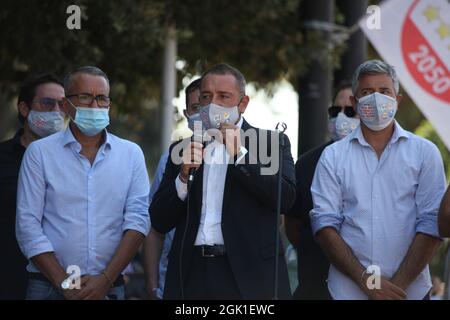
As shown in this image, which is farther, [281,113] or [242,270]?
[281,113]

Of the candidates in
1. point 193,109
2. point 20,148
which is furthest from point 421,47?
point 20,148

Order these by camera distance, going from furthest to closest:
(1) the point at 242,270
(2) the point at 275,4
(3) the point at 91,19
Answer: (2) the point at 275,4, (3) the point at 91,19, (1) the point at 242,270

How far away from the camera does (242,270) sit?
5789 mm

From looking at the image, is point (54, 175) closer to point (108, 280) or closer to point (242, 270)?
point (108, 280)

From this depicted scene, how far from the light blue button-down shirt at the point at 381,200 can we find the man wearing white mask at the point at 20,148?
6.46 ft

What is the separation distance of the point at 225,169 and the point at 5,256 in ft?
6.00

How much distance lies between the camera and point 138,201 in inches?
254

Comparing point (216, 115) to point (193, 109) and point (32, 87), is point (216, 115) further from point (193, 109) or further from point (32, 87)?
point (32, 87)

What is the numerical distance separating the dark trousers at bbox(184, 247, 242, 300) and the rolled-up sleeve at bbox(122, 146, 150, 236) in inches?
24.6

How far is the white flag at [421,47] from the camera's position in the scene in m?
8.34

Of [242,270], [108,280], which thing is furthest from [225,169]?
[108,280]

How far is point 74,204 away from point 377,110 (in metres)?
1.92

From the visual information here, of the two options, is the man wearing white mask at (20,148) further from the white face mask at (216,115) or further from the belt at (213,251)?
the belt at (213,251)

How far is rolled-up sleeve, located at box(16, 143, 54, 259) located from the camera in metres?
6.12
